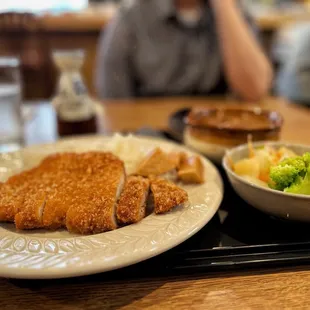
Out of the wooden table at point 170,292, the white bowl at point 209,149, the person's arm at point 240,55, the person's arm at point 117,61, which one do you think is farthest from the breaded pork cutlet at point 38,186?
the person's arm at point 240,55

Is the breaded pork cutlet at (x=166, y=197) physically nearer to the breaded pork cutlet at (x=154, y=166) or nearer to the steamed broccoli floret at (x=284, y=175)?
the breaded pork cutlet at (x=154, y=166)

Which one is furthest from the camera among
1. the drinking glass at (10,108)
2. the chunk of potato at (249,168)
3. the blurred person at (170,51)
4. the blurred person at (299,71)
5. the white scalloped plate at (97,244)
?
the blurred person at (299,71)

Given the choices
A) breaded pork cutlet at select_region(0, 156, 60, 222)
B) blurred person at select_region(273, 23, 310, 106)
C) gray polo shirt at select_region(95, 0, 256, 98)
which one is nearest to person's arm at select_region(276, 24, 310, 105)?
blurred person at select_region(273, 23, 310, 106)

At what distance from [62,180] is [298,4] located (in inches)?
255

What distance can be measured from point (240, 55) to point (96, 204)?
6.27ft

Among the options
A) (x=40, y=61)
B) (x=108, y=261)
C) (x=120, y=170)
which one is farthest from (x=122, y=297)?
(x=40, y=61)

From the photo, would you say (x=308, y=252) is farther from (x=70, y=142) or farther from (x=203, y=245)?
(x=70, y=142)

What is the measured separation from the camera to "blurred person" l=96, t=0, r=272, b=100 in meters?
2.46

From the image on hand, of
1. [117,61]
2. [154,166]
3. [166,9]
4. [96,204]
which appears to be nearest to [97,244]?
[96,204]

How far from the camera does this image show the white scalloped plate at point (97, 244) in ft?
2.09

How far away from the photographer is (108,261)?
650mm

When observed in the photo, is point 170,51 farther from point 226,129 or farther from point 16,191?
point 16,191

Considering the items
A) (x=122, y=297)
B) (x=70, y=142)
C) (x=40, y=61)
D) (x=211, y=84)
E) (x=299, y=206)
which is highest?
(x=40, y=61)

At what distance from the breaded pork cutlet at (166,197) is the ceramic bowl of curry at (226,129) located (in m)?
0.36
